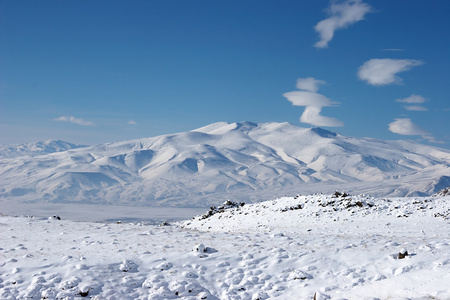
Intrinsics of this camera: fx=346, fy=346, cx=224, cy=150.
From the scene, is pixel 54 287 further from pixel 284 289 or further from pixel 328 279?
pixel 328 279

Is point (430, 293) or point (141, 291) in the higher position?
point (430, 293)

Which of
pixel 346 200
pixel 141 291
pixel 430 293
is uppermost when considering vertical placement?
pixel 346 200

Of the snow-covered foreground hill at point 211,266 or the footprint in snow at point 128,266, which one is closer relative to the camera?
the snow-covered foreground hill at point 211,266

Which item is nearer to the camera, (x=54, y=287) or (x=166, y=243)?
(x=54, y=287)

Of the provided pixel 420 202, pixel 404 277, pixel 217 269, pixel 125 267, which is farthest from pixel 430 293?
pixel 420 202

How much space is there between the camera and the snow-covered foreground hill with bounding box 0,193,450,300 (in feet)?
37.9

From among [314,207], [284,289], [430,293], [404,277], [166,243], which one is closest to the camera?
[430,293]

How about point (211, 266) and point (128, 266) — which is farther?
point (211, 266)

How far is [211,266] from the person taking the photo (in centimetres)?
1391

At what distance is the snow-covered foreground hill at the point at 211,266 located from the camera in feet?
37.9

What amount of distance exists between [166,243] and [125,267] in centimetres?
374

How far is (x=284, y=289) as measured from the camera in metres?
12.1

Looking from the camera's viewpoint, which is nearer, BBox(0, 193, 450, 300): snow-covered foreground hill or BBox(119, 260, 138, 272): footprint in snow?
BBox(0, 193, 450, 300): snow-covered foreground hill

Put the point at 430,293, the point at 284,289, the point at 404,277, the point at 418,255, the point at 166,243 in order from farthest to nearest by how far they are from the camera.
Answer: the point at 166,243, the point at 418,255, the point at 284,289, the point at 404,277, the point at 430,293
